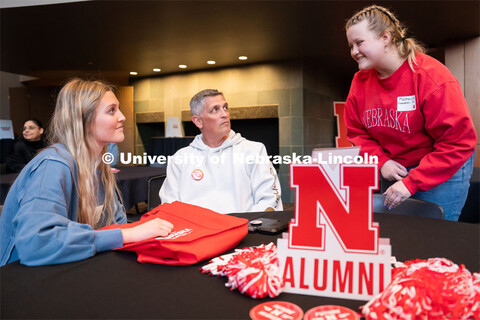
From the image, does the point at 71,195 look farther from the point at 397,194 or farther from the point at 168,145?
the point at 168,145

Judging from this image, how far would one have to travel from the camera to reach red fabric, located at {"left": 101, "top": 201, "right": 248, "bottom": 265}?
2.78ft

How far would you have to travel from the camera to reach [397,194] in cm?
148

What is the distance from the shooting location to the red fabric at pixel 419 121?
1.47 metres

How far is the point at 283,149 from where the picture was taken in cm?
743

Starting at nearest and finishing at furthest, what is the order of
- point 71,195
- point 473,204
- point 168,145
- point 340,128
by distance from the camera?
point 71,195 → point 473,204 → point 168,145 → point 340,128

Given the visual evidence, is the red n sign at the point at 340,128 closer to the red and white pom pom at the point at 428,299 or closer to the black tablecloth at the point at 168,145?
the black tablecloth at the point at 168,145

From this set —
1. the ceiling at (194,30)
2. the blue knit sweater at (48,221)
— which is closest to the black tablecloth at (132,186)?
the ceiling at (194,30)

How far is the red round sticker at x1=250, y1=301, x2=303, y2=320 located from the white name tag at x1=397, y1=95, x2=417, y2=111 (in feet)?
4.10

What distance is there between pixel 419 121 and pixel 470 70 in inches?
201

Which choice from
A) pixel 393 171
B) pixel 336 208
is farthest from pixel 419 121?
pixel 336 208

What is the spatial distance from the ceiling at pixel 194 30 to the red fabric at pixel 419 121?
2.83m

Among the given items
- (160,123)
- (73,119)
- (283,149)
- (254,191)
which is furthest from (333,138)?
(73,119)

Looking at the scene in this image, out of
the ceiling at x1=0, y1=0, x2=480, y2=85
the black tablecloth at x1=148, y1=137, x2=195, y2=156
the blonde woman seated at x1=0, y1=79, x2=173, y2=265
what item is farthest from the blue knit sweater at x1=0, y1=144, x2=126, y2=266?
the black tablecloth at x1=148, y1=137, x2=195, y2=156

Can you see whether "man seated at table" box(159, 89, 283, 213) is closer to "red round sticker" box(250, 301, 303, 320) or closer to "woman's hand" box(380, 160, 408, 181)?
"woman's hand" box(380, 160, 408, 181)
